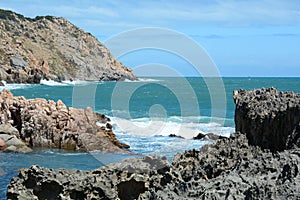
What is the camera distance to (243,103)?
525 inches

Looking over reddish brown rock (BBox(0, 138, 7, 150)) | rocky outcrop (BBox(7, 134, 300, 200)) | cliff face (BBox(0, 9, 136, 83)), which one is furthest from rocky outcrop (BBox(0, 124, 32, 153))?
cliff face (BBox(0, 9, 136, 83))

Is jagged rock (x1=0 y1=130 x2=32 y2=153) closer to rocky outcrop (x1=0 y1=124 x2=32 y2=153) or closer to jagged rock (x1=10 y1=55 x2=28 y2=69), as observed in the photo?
rocky outcrop (x1=0 y1=124 x2=32 y2=153)

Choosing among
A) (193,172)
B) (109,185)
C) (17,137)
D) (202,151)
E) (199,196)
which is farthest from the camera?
(17,137)

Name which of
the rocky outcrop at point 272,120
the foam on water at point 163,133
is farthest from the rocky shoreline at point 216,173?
the foam on water at point 163,133

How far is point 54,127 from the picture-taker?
2862cm

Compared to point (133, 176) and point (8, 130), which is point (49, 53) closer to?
point (8, 130)

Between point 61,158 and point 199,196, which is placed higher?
point 199,196

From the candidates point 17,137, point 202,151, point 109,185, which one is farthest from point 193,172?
point 17,137

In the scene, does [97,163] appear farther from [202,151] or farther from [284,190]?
[284,190]

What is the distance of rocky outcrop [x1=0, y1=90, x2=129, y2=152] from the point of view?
92.3ft

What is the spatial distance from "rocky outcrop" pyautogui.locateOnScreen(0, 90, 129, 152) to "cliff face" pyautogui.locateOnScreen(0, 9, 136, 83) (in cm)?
7369

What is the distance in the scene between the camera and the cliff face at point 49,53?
10844 centimetres

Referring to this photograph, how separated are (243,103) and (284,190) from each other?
8548mm

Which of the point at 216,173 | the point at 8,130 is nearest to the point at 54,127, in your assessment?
the point at 8,130
